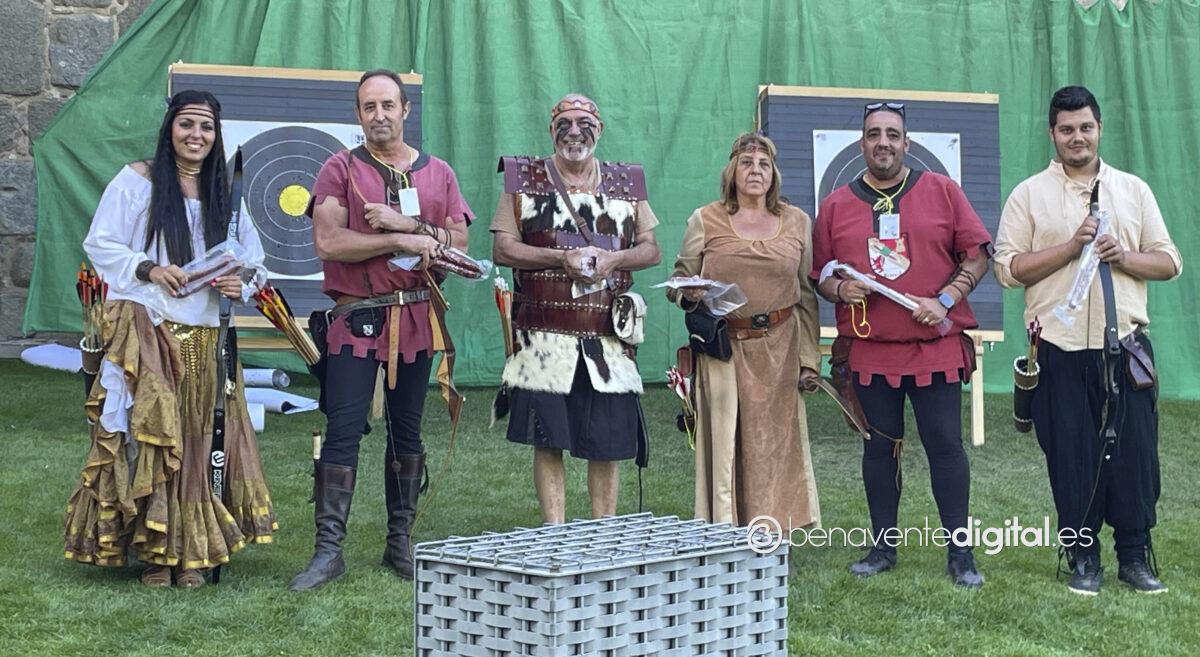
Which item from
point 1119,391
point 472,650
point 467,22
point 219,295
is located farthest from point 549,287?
point 467,22

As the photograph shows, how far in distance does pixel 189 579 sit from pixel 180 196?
969 mm

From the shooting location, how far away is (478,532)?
4188 mm

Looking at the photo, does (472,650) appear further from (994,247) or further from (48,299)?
(48,299)

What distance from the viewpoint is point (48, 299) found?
273 inches

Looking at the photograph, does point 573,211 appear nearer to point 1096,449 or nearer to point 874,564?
point 874,564

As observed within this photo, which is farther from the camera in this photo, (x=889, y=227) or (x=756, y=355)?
(x=756, y=355)

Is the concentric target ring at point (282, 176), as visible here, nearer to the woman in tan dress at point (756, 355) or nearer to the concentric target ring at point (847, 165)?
the concentric target ring at point (847, 165)

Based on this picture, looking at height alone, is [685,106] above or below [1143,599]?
above

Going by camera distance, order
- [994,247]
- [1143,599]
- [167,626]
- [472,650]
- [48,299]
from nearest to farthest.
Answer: [472,650] → [167,626] → [1143,599] → [994,247] → [48,299]

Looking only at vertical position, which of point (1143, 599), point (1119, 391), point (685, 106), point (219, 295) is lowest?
point (1143, 599)

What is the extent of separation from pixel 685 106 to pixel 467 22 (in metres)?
1.20

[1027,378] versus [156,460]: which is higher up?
[1027,378]

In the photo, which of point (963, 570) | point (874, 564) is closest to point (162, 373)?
point (874, 564)

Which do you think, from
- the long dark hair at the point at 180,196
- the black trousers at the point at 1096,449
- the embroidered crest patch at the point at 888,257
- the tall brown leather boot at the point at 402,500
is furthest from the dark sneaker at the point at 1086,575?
the long dark hair at the point at 180,196
